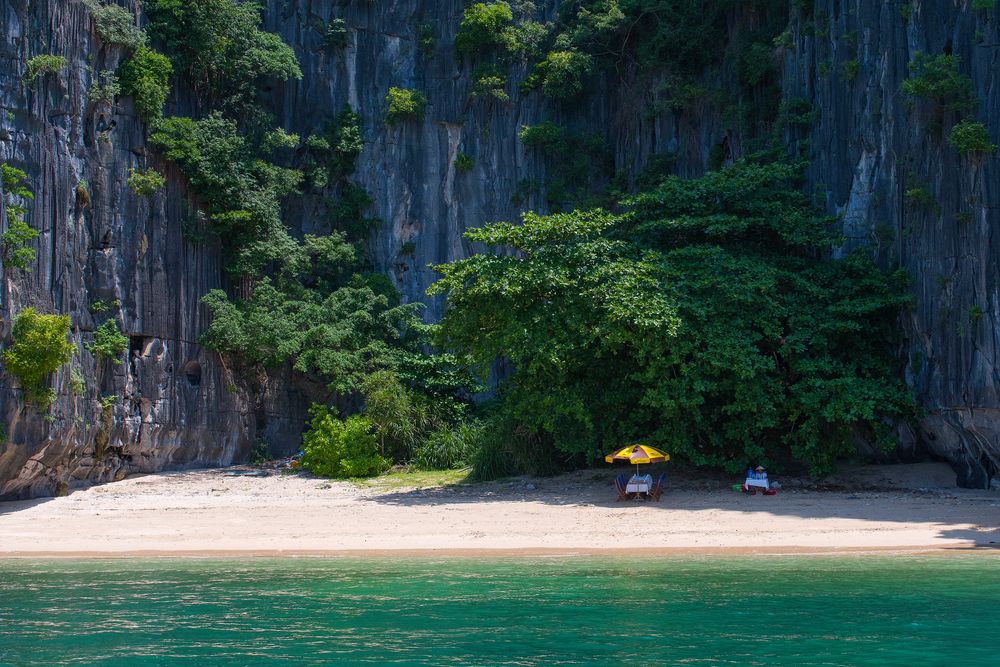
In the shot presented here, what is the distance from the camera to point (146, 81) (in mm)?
24312

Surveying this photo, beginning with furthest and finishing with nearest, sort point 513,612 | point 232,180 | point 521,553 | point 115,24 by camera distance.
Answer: point 232,180 → point 115,24 → point 521,553 → point 513,612

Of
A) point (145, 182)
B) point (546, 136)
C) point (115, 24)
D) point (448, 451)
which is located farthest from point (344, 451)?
point (546, 136)

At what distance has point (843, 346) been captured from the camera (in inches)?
798

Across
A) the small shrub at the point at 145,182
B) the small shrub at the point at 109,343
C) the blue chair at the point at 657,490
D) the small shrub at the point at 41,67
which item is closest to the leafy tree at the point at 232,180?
the small shrub at the point at 145,182

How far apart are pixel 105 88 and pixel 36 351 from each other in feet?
24.8

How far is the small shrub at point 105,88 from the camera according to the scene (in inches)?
905

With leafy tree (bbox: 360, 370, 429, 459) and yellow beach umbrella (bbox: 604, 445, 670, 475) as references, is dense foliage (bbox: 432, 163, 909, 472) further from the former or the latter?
leafy tree (bbox: 360, 370, 429, 459)

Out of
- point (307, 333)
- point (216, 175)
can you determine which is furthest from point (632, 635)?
point (216, 175)

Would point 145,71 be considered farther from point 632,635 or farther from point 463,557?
point 632,635

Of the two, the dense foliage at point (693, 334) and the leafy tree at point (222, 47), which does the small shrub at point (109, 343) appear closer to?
the leafy tree at point (222, 47)

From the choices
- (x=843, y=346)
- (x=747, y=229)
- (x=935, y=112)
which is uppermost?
(x=935, y=112)

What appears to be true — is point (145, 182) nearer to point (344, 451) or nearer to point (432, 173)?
point (344, 451)

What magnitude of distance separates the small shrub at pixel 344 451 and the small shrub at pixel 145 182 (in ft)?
23.9

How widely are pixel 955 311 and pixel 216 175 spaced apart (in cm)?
1832
